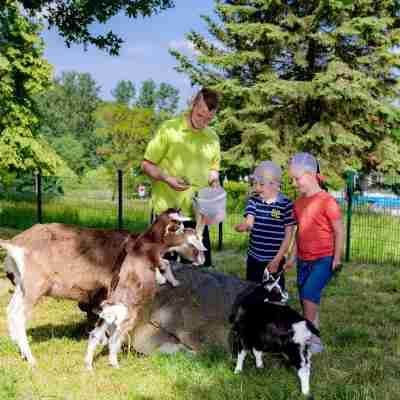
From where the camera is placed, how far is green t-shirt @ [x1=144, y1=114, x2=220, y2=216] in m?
4.96

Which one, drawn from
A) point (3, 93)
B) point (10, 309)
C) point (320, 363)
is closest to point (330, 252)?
point (320, 363)

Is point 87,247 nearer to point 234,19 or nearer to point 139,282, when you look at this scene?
point 139,282

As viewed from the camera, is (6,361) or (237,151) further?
(237,151)

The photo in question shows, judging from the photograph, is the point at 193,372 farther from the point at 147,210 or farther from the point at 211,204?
the point at 147,210

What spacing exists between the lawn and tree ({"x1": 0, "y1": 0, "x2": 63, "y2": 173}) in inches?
857

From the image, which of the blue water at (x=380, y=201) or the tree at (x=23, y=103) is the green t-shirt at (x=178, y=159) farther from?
the tree at (x=23, y=103)

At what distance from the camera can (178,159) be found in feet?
16.4

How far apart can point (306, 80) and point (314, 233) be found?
2525cm

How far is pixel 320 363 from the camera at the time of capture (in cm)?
467

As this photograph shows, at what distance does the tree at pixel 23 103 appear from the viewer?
85.3ft

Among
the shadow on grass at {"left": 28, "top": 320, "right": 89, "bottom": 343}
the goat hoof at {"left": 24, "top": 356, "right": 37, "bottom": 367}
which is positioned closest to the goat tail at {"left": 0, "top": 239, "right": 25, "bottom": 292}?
the goat hoof at {"left": 24, "top": 356, "right": 37, "bottom": 367}

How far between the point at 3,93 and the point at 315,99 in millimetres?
15843

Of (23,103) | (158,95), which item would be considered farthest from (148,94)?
(23,103)

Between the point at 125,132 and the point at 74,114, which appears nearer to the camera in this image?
the point at 125,132
